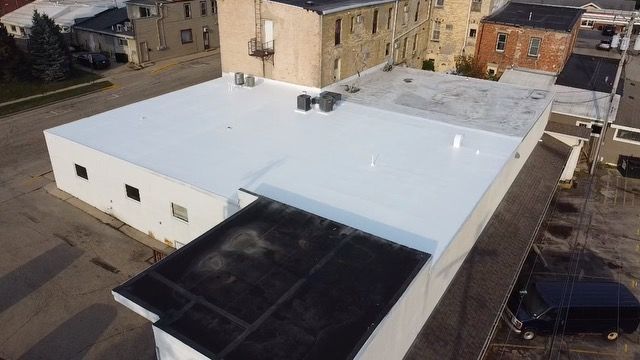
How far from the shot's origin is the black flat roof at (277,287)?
11406 millimetres

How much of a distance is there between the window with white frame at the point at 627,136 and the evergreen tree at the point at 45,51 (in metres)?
47.3

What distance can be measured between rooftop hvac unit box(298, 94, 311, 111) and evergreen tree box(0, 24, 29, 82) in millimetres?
33434

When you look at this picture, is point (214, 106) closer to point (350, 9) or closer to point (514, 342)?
point (350, 9)

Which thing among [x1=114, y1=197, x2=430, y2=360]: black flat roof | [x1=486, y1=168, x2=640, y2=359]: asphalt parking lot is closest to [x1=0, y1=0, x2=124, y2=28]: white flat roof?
[x1=114, y1=197, x2=430, y2=360]: black flat roof

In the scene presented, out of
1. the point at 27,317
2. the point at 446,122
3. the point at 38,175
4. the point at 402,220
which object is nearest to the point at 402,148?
the point at 446,122

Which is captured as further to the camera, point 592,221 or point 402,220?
point 592,221

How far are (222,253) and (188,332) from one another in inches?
129

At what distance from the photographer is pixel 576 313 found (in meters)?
18.1

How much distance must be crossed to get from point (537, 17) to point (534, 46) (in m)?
5.84

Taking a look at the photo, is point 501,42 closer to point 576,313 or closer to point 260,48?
point 260,48

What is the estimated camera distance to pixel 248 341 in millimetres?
11289

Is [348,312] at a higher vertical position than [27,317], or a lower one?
higher

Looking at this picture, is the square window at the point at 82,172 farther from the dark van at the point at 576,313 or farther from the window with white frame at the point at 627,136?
the window with white frame at the point at 627,136

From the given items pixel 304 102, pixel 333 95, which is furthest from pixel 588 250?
pixel 304 102
